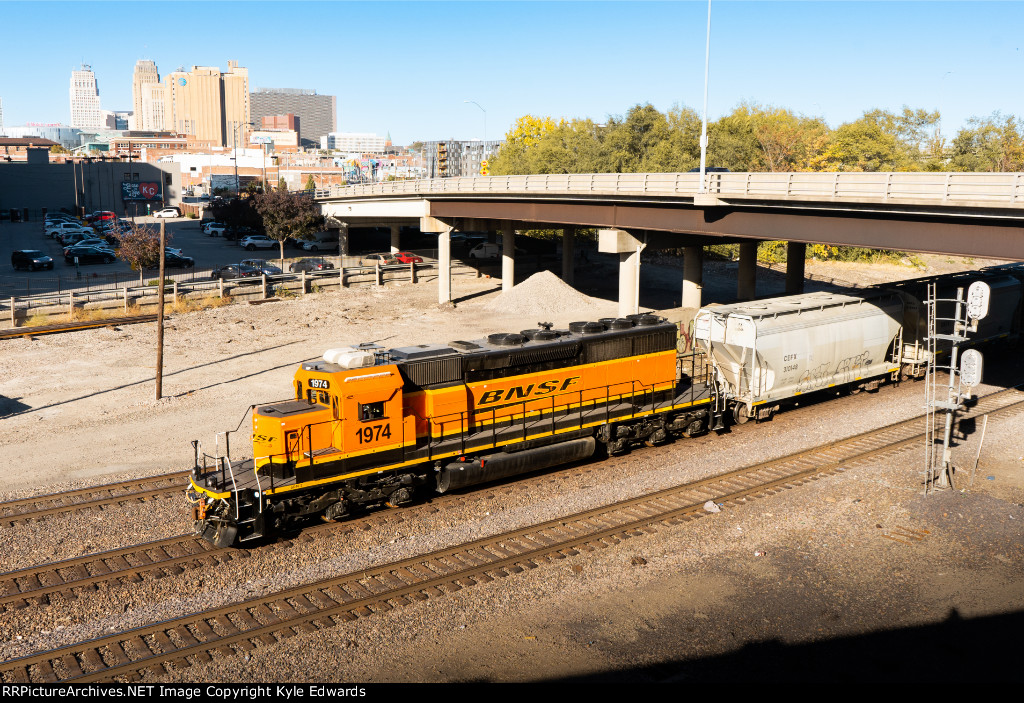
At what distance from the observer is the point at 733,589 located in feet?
51.6

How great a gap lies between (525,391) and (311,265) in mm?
42856

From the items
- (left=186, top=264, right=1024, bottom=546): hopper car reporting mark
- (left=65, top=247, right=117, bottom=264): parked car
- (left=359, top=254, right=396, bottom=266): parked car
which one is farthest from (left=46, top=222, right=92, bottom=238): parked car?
(left=186, top=264, right=1024, bottom=546): hopper car reporting mark

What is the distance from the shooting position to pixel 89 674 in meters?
12.7

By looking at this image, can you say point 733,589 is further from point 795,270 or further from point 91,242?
point 91,242

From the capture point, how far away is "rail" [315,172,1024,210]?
23.5 metres

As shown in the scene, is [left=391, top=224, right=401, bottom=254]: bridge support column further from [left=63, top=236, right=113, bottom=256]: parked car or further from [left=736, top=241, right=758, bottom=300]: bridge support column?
[left=736, top=241, right=758, bottom=300]: bridge support column

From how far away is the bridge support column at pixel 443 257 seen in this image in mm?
54219

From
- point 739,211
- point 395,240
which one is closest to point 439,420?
point 739,211

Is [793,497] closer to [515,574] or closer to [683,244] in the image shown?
[515,574]

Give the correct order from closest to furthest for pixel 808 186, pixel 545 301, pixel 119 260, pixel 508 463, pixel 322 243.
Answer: pixel 508 463 < pixel 808 186 < pixel 545 301 < pixel 119 260 < pixel 322 243

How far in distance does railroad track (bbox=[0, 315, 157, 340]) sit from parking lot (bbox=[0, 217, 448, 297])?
26.5ft

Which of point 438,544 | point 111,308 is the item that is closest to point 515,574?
point 438,544

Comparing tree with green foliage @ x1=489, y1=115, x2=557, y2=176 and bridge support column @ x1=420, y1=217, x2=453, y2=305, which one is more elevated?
tree with green foliage @ x1=489, y1=115, x2=557, y2=176

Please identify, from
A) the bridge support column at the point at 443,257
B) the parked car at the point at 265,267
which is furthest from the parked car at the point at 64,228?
the bridge support column at the point at 443,257
